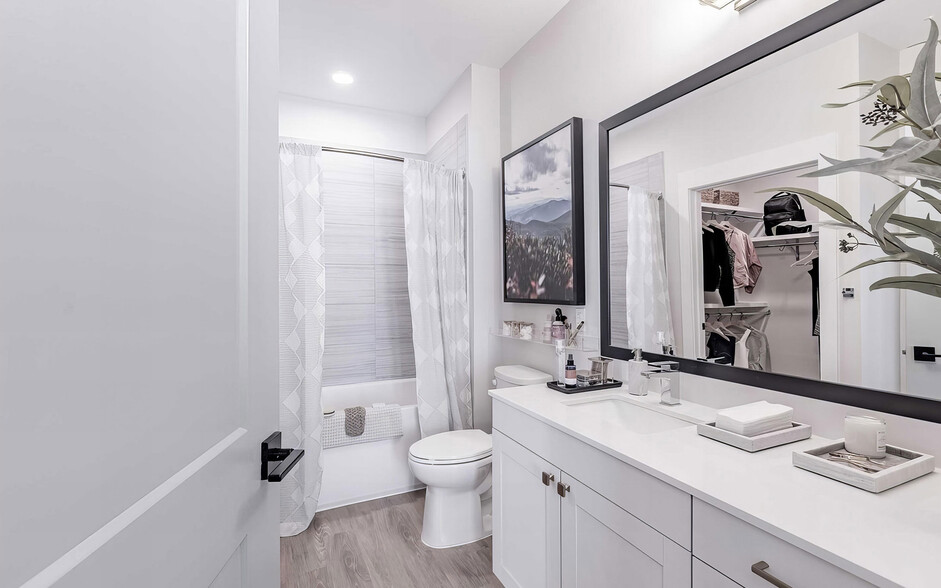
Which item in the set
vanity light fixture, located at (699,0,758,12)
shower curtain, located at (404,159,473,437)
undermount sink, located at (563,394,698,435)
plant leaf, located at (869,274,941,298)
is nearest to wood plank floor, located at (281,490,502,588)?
shower curtain, located at (404,159,473,437)

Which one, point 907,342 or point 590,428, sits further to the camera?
point 590,428

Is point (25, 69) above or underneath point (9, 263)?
above

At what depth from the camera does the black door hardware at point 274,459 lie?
2.69ft

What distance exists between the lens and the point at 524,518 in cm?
160

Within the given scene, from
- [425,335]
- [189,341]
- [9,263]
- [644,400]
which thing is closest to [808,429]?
[644,400]

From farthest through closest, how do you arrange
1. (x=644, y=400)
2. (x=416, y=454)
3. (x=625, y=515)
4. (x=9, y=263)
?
1. (x=416, y=454)
2. (x=644, y=400)
3. (x=625, y=515)
4. (x=9, y=263)

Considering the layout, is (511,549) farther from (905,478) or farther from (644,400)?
(905,478)

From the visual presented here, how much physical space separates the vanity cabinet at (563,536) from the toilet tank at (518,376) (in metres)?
0.52

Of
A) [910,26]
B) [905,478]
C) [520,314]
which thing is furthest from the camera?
[520,314]

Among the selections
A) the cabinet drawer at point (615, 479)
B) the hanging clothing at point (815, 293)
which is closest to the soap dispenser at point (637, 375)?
the cabinet drawer at point (615, 479)

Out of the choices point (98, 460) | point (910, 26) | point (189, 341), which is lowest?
point (98, 460)

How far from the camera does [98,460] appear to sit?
1.40 feet

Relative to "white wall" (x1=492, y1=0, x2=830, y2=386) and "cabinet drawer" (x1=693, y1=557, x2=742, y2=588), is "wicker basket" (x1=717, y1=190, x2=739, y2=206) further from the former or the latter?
"cabinet drawer" (x1=693, y1=557, x2=742, y2=588)

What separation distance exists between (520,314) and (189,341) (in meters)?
2.20
